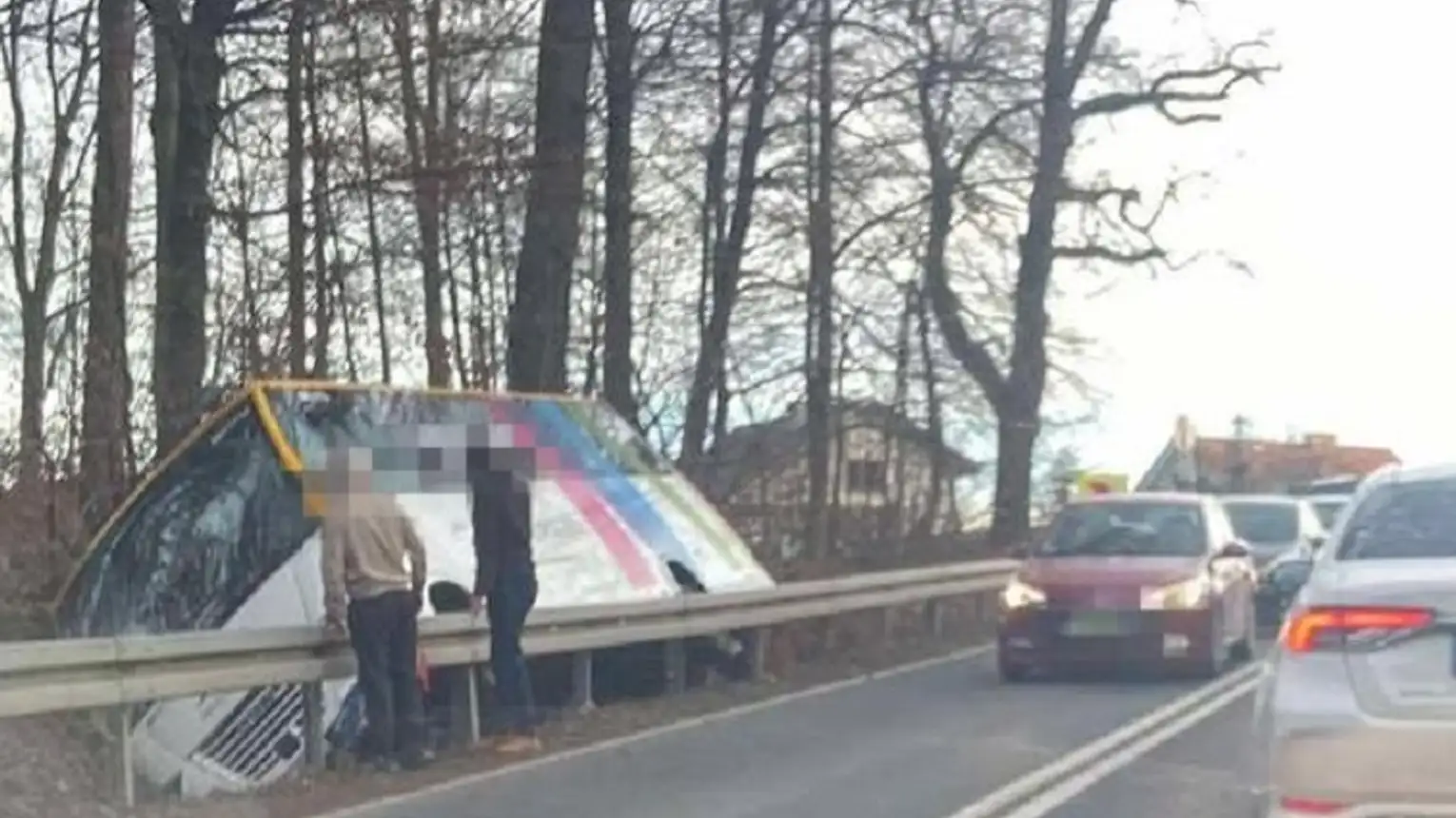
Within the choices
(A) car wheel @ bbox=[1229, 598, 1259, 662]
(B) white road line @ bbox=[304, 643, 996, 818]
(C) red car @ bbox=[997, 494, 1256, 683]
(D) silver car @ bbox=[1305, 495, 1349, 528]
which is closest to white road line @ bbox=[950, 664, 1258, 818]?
(A) car wheel @ bbox=[1229, 598, 1259, 662]

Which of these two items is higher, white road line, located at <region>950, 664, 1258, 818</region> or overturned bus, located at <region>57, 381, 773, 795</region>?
overturned bus, located at <region>57, 381, 773, 795</region>

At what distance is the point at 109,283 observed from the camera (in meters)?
19.1

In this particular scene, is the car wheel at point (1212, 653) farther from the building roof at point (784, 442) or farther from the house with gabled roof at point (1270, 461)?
the house with gabled roof at point (1270, 461)

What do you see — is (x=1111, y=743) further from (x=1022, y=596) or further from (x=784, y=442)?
(x=784, y=442)

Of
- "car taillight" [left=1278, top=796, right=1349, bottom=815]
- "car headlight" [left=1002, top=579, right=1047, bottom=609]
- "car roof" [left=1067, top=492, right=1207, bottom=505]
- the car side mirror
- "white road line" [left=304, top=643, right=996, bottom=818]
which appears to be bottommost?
"white road line" [left=304, top=643, right=996, bottom=818]

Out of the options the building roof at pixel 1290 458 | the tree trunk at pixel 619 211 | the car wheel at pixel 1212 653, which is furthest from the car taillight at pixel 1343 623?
the building roof at pixel 1290 458

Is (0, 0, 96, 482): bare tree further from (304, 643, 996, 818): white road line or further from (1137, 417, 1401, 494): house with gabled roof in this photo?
(1137, 417, 1401, 494): house with gabled roof

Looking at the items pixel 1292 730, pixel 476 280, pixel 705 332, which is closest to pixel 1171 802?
pixel 1292 730

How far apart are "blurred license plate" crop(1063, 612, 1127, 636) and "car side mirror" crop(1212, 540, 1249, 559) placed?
1.24m

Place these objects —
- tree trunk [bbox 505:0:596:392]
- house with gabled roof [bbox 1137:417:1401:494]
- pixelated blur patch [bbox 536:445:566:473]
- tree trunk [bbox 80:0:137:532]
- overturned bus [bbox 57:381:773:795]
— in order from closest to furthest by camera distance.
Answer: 1. overturned bus [bbox 57:381:773:795]
2. pixelated blur patch [bbox 536:445:566:473]
3. tree trunk [bbox 80:0:137:532]
4. tree trunk [bbox 505:0:596:392]
5. house with gabled roof [bbox 1137:417:1401:494]

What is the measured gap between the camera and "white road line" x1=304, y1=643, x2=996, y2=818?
12.4 m

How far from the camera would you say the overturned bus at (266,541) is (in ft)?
44.4

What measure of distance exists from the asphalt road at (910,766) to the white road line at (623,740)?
5cm

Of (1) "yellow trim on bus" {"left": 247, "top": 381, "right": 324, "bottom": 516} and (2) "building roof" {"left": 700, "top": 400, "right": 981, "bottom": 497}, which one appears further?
(2) "building roof" {"left": 700, "top": 400, "right": 981, "bottom": 497}
